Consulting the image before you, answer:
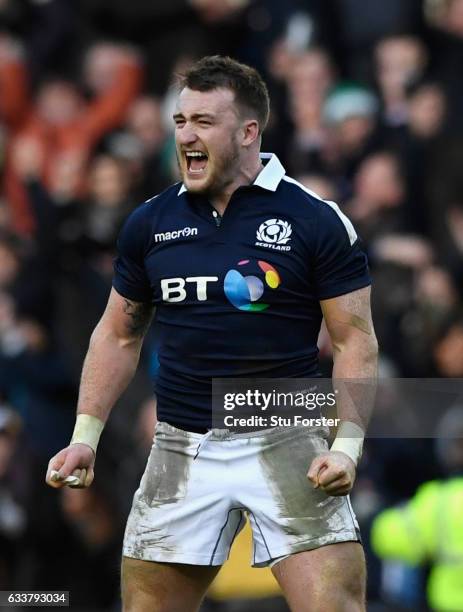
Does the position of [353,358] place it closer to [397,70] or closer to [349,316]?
[349,316]

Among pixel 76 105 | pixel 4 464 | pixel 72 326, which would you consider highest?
pixel 76 105

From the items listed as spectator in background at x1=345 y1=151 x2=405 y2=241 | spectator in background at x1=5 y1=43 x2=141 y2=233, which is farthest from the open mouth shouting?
spectator in background at x1=5 y1=43 x2=141 y2=233

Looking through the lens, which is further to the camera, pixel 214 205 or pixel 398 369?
pixel 398 369

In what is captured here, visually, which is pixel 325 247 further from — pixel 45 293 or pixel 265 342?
pixel 45 293

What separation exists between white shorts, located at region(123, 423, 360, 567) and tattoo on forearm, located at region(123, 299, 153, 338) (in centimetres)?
52

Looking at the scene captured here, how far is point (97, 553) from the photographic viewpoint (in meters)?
10.4

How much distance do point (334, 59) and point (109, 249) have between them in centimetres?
223

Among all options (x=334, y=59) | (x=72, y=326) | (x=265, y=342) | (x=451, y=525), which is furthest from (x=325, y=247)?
(x=334, y=59)

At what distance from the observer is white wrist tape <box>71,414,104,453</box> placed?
5.92 metres

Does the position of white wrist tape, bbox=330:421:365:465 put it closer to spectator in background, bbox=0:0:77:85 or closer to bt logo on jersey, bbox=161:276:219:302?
bt logo on jersey, bbox=161:276:219:302

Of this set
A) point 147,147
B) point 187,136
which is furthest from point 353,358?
point 147,147

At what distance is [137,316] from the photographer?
6.14 meters

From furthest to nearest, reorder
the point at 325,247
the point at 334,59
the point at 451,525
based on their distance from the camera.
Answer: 1. the point at 334,59
2. the point at 451,525
3. the point at 325,247

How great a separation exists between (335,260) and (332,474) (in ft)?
2.77
